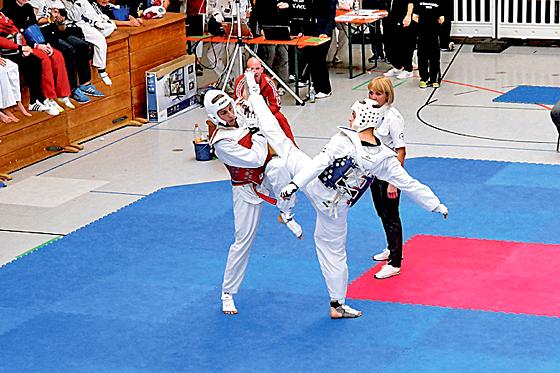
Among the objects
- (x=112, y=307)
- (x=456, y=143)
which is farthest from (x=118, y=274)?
(x=456, y=143)

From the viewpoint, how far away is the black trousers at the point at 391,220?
8914mm

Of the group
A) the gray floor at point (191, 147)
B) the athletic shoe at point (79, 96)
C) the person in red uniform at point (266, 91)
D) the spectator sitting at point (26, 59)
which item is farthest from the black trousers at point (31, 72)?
the person in red uniform at point (266, 91)

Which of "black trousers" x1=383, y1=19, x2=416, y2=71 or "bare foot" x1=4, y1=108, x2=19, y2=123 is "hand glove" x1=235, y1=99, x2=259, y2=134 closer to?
"bare foot" x1=4, y1=108, x2=19, y2=123

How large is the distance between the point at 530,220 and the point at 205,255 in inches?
123

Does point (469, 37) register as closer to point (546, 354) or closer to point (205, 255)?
point (205, 255)

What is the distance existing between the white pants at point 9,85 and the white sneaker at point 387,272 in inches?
202

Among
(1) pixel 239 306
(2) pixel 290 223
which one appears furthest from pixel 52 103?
(2) pixel 290 223

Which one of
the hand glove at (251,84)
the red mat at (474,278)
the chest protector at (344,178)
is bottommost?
the red mat at (474,278)

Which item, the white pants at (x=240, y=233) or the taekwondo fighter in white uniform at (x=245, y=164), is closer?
the taekwondo fighter in white uniform at (x=245, y=164)

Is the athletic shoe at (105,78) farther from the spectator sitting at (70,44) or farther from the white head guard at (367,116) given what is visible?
the white head guard at (367,116)

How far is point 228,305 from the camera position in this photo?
835cm

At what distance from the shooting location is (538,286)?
28.5ft

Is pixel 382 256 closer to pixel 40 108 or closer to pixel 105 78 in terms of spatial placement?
pixel 40 108

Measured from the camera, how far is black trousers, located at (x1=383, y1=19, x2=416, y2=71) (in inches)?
658
